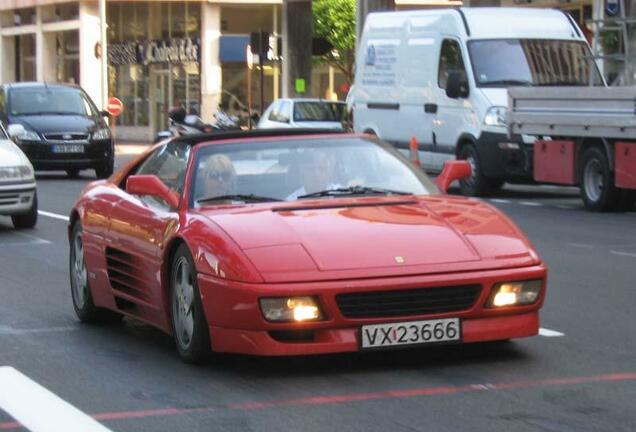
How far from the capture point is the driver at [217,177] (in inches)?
344

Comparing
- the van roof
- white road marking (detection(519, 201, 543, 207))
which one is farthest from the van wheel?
the van roof

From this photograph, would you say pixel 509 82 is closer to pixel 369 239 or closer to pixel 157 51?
pixel 369 239

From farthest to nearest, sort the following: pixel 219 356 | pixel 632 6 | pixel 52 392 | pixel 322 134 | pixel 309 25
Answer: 1. pixel 309 25
2. pixel 632 6
3. pixel 322 134
4. pixel 219 356
5. pixel 52 392

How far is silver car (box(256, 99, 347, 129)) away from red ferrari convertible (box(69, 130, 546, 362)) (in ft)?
81.0

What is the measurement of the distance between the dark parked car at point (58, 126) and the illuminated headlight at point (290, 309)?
2141 cm

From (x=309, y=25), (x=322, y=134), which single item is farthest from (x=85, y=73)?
(x=322, y=134)

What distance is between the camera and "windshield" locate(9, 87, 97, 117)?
29.4 m

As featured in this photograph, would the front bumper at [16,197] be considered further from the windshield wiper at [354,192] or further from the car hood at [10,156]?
the windshield wiper at [354,192]

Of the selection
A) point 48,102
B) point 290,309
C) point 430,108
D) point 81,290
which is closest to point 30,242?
point 81,290

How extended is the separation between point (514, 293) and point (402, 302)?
66 cm

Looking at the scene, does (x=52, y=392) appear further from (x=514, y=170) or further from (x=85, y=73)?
(x=85, y=73)

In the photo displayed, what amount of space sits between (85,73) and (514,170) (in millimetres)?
36080

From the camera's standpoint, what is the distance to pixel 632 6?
24.2 m

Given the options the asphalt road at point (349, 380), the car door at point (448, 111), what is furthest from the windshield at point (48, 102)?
the asphalt road at point (349, 380)
